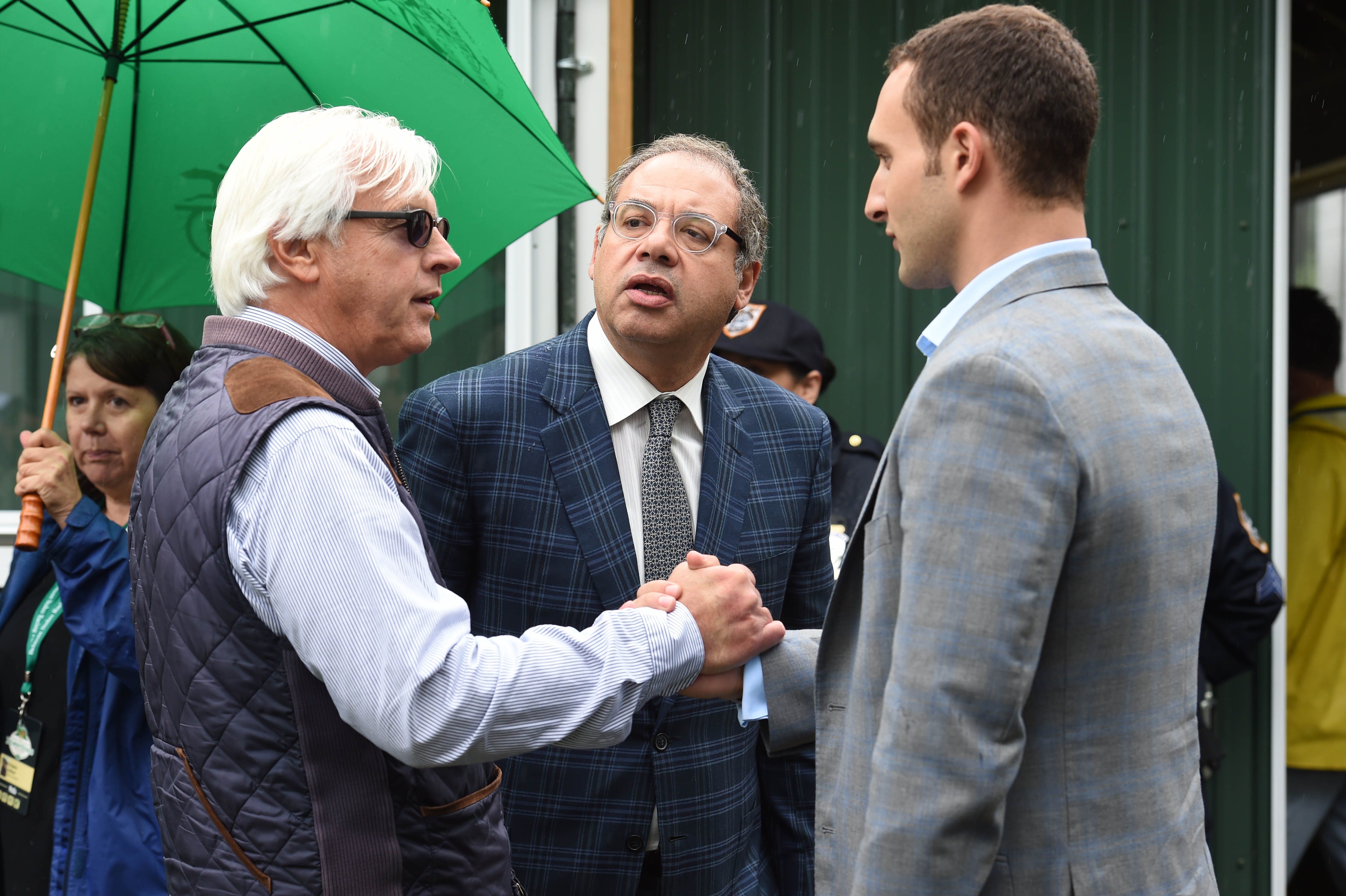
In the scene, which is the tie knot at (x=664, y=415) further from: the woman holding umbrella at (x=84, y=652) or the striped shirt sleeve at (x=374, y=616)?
the woman holding umbrella at (x=84, y=652)

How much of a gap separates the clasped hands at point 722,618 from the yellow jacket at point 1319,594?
304 cm

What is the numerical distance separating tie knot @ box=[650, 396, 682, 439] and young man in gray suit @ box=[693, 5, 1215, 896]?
0.81m

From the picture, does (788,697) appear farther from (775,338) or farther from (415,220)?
(775,338)

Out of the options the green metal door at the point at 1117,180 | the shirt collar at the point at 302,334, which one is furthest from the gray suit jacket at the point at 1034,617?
the green metal door at the point at 1117,180

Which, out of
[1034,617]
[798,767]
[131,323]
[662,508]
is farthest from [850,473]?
[1034,617]

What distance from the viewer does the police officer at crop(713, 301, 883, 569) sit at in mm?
3332

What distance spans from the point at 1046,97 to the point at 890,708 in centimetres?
75

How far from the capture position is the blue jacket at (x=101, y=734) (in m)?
2.42

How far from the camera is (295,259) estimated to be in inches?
62.2

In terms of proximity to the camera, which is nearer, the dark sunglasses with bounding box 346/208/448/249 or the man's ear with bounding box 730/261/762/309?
the dark sunglasses with bounding box 346/208/448/249

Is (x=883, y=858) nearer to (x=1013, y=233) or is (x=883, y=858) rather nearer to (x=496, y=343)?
(x=1013, y=233)

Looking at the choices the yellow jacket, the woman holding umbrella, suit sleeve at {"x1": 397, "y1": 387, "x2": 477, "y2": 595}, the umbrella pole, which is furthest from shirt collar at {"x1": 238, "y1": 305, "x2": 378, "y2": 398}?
the yellow jacket

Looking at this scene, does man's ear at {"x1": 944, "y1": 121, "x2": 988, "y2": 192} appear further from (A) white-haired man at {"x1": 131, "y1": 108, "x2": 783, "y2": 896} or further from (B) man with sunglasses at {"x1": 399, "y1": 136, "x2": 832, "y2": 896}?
(B) man with sunglasses at {"x1": 399, "y1": 136, "x2": 832, "y2": 896}

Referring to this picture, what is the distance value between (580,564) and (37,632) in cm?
157
